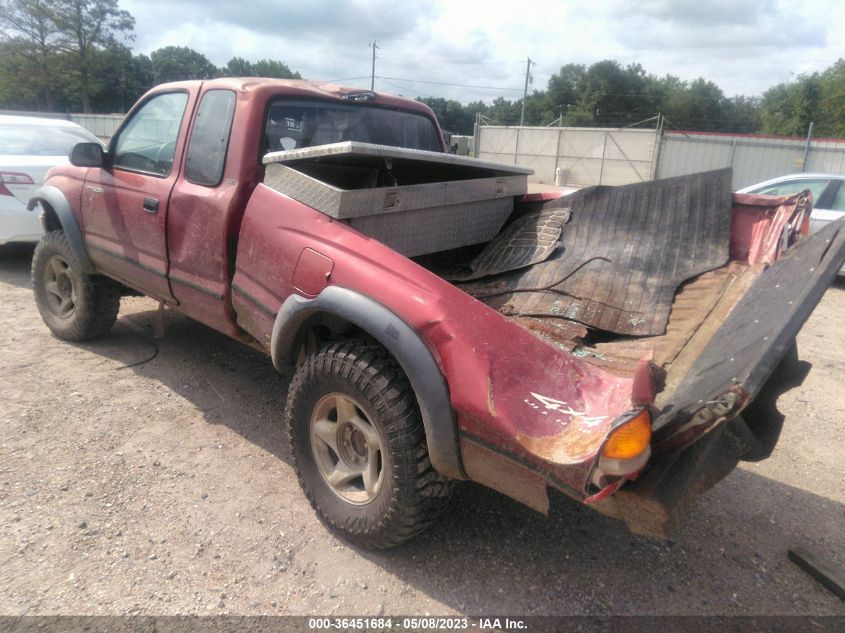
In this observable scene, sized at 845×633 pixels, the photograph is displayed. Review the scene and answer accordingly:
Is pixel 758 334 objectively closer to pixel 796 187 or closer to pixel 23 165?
pixel 23 165

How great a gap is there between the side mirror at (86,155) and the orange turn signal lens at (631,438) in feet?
12.2

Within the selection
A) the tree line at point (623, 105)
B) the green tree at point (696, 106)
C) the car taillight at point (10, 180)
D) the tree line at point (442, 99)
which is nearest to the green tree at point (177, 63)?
the tree line at point (442, 99)

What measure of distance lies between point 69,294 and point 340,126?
2755 mm

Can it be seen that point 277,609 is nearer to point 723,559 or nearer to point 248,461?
point 248,461

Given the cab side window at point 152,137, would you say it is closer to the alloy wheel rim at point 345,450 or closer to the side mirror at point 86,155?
the side mirror at point 86,155

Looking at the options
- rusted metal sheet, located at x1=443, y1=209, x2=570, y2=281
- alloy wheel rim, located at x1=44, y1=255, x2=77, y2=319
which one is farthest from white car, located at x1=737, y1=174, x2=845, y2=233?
alloy wheel rim, located at x1=44, y1=255, x2=77, y2=319

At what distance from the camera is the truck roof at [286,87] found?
3186mm

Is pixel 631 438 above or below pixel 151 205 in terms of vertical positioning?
below

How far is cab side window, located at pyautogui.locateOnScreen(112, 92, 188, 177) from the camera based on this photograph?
3.56 metres

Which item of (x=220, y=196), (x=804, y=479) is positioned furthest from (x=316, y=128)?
(x=804, y=479)

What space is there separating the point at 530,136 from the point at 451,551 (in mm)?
27612

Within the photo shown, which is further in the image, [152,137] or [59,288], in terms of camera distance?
[59,288]

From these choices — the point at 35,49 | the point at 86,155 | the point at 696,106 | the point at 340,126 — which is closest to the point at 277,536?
the point at 340,126

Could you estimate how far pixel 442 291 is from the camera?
217 centimetres
